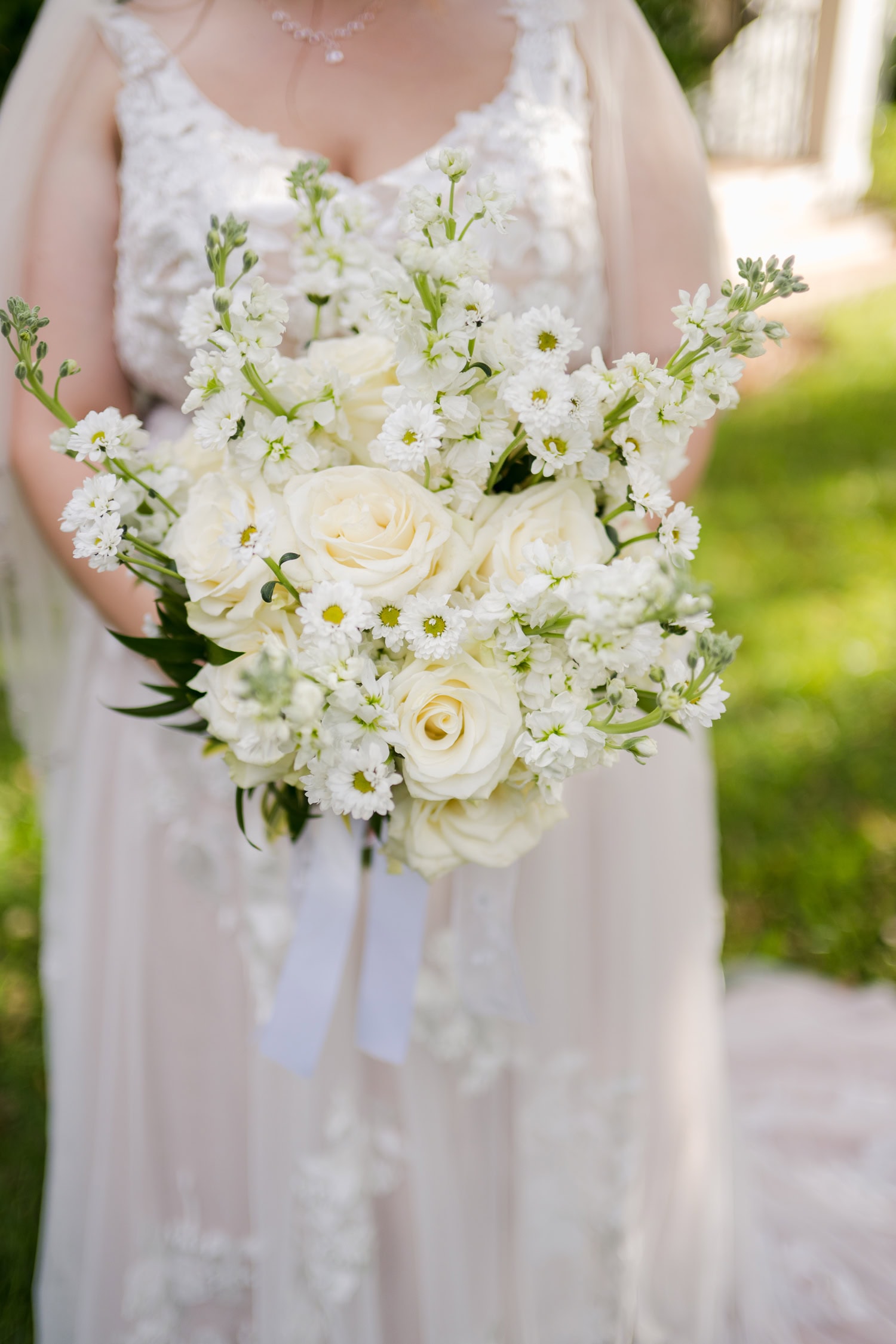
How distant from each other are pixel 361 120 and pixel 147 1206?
1822 mm

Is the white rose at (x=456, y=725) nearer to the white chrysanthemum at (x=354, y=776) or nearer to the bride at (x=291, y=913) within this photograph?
the white chrysanthemum at (x=354, y=776)

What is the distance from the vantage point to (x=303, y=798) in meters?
1.21

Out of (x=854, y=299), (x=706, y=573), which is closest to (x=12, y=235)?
(x=706, y=573)

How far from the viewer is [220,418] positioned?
103 centimetres

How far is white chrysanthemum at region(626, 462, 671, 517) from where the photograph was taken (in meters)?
1.04


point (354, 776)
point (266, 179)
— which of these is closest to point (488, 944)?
point (354, 776)

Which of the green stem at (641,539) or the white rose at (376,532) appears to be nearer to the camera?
the white rose at (376,532)

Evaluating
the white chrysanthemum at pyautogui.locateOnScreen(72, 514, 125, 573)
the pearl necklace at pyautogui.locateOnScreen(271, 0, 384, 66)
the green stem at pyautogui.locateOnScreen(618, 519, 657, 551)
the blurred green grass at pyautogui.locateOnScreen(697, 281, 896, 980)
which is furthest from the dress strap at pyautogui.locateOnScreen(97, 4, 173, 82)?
the blurred green grass at pyautogui.locateOnScreen(697, 281, 896, 980)

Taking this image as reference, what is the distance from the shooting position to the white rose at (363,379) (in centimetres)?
110

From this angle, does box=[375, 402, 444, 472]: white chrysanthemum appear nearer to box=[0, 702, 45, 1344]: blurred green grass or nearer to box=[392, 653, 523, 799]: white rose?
box=[392, 653, 523, 799]: white rose

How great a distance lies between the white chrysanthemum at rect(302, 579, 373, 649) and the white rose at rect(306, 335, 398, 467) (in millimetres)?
213

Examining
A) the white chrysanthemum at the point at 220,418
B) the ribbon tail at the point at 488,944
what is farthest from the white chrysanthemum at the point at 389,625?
the ribbon tail at the point at 488,944

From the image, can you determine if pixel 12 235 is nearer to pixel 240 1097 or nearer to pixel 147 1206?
pixel 240 1097

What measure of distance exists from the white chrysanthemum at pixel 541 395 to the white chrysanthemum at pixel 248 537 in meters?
0.25
